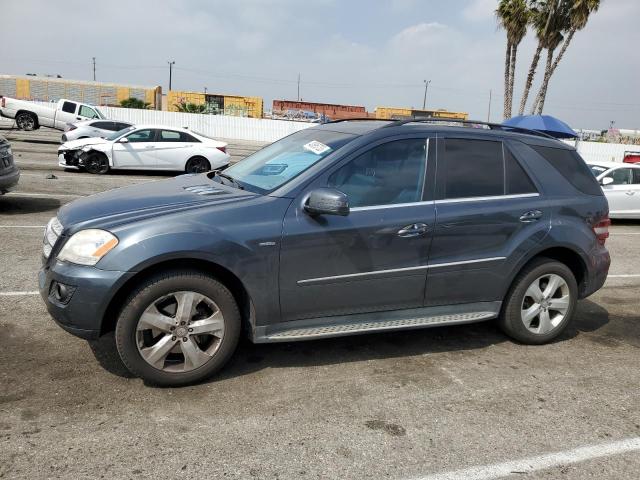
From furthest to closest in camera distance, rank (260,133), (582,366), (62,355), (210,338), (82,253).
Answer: (260,133) → (582,366) → (62,355) → (210,338) → (82,253)

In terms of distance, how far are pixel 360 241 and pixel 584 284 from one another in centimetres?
233

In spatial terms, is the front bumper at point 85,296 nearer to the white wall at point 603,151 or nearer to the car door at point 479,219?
the car door at point 479,219

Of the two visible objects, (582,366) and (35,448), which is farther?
(582,366)

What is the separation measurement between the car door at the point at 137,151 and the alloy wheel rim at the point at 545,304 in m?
12.8

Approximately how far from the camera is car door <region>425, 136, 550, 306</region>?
412 cm

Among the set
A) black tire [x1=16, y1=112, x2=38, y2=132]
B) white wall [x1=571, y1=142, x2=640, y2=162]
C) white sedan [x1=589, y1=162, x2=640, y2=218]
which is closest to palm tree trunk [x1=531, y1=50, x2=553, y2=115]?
white wall [x1=571, y1=142, x2=640, y2=162]

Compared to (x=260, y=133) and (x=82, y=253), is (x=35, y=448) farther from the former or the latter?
(x=260, y=133)

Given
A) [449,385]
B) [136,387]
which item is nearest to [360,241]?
[449,385]

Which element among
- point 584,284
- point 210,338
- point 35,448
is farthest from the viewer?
point 584,284

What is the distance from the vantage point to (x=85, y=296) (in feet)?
10.8

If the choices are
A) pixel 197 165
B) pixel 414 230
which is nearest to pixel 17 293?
pixel 414 230

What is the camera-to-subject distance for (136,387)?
3.54m

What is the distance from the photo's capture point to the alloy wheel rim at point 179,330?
3.44 meters

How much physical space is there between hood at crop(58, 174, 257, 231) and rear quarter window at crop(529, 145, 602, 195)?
2.64 metres
